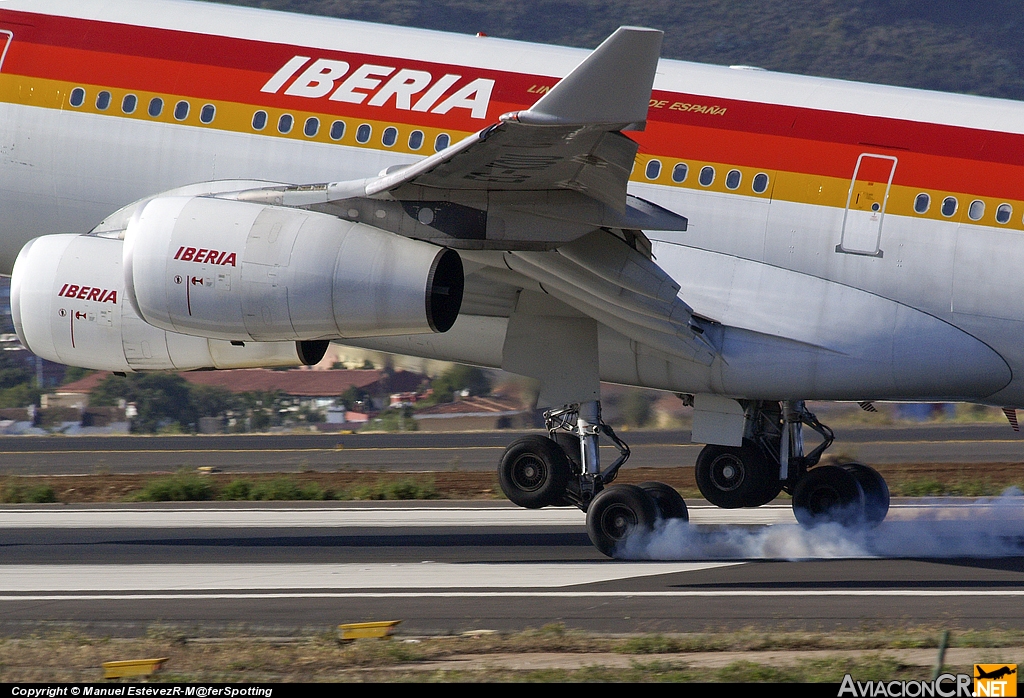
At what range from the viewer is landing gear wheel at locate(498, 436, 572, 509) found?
17250mm

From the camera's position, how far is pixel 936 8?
141 metres

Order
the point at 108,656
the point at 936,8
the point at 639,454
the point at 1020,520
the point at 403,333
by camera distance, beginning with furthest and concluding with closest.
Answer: the point at 936,8, the point at 639,454, the point at 1020,520, the point at 403,333, the point at 108,656

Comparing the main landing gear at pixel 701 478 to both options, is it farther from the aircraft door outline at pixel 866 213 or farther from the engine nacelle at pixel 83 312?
the engine nacelle at pixel 83 312

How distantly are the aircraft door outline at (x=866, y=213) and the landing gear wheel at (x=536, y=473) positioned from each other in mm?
4726

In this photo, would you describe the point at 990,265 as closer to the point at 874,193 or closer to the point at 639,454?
the point at 874,193

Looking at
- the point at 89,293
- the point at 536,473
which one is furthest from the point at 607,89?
the point at 89,293

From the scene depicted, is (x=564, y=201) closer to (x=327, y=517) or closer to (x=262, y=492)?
(x=327, y=517)

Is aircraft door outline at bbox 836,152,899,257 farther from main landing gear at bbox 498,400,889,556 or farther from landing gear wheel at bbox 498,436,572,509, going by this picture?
landing gear wheel at bbox 498,436,572,509

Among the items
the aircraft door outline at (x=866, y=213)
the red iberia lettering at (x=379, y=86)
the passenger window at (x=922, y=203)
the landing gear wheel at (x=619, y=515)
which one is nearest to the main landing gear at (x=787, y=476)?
the aircraft door outline at (x=866, y=213)

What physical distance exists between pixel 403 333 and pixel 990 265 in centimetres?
752

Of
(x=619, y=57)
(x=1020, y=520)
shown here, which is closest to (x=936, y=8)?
(x=1020, y=520)

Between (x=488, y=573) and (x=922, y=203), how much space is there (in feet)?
23.7

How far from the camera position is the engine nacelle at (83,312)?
15695mm

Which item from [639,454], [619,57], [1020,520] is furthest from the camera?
[639,454]
